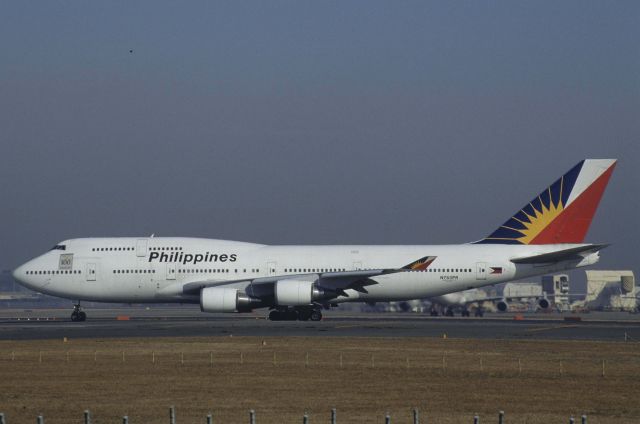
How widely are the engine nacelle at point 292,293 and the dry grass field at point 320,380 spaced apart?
13.9 m

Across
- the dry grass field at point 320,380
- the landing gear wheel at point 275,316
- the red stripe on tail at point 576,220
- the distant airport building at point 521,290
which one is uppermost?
the red stripe on tail at point 576,220

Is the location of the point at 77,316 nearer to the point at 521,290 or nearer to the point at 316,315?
the point at 316,315

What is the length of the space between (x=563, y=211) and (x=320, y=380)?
114 ft

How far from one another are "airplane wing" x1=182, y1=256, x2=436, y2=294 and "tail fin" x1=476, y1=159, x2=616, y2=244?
584cm

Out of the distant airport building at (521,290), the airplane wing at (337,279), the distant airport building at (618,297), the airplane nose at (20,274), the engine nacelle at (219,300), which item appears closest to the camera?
the engine nacelle at (219,300)

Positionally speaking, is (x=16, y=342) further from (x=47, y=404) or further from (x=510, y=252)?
(x=510, y=252)

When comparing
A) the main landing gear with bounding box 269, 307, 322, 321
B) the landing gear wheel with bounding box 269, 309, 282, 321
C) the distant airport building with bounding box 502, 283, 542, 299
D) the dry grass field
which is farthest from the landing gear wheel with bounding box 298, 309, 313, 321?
the distant airport building with bounding box 502, 283, 542, 299

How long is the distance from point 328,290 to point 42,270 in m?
17.8

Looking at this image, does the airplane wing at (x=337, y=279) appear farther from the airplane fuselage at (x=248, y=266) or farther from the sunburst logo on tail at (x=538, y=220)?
the sunburst logo on tail at (x=538, y=220)

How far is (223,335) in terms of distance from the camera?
138 feet

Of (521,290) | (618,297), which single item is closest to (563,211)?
(618,297)

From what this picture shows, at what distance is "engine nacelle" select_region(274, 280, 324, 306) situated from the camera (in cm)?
5203

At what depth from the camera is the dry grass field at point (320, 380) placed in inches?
811

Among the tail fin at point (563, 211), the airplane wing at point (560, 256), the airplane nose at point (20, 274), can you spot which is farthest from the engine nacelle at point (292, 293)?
the airplane nose at point (20, 274)
